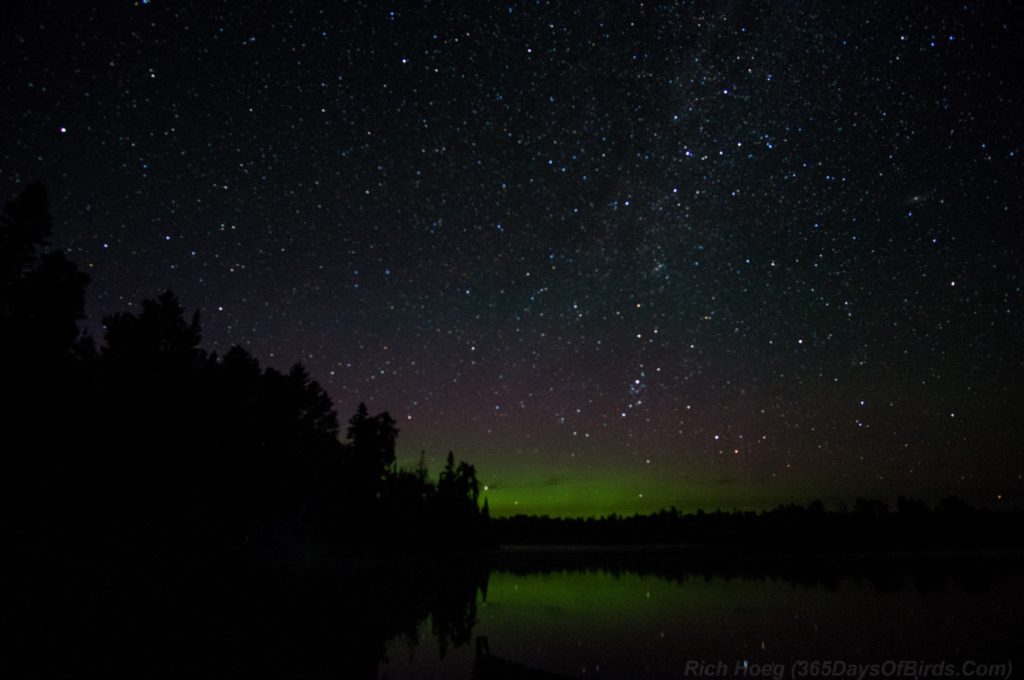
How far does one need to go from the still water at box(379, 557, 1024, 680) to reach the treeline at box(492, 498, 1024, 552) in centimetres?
6423

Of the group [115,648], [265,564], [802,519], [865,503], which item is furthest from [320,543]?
[865,503]

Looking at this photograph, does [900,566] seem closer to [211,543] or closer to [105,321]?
[211,543]

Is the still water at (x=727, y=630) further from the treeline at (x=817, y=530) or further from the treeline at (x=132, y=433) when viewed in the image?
the treeline at (x=817, y=530)

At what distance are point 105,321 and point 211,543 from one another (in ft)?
47.6

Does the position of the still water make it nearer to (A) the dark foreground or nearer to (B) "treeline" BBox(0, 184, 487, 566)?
(A) the dark foreground

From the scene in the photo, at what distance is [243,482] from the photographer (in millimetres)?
34781

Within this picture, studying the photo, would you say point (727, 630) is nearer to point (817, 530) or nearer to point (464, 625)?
point (464, 625)

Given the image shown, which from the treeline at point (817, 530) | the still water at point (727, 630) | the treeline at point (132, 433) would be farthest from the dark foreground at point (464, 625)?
the treeline at point (817, 530)

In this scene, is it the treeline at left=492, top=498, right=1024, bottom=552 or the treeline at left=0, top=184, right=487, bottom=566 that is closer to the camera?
the treeline at left=0, top=184, right=487, bottom=566

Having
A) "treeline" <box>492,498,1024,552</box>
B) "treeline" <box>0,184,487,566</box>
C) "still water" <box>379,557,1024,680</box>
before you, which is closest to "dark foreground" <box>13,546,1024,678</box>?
"still water" <box>379,557,1024,680</box>

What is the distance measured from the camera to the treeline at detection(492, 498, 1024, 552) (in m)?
103

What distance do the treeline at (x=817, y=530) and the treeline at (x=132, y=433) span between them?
84724mm

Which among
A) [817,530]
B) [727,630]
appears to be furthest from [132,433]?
[817,530]

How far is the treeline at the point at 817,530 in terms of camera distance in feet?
338
